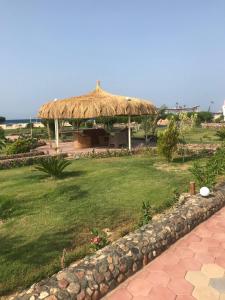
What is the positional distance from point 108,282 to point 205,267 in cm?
146

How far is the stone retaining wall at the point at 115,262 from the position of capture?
10.8 feet

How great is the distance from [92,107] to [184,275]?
39.2 feet

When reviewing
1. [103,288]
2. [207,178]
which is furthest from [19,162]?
[103,288]

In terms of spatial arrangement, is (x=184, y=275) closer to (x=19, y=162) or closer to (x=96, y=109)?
(x=19, y=162)

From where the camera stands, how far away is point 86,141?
17703 mm

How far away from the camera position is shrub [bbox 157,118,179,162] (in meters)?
11.8

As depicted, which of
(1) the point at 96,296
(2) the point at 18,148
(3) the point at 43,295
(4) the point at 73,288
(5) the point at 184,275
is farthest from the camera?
(2) the point at 18,148

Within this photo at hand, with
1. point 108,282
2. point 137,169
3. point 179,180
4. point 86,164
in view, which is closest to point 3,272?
point 108,282

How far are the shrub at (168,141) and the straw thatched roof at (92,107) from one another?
12.7ft

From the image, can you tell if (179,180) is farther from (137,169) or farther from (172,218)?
(172,218)

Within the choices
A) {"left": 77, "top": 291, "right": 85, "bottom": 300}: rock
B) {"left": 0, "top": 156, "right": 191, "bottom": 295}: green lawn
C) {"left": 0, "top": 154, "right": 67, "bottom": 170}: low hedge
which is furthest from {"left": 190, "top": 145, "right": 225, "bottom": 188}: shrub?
{"left": 0, "top": 154, "right": 67, "bottom": 170}: low hedge

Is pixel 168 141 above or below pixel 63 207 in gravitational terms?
Answer: above

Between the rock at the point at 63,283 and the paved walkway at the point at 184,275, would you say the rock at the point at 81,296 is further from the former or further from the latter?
the paved walkway at the point at 184,275

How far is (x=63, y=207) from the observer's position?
7.07m
